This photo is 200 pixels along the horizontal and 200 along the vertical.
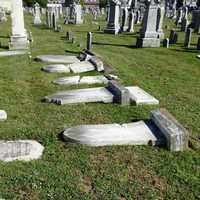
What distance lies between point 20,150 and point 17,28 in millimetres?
9755

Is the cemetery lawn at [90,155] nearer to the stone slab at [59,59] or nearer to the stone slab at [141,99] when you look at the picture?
the stone slab at [141,99]

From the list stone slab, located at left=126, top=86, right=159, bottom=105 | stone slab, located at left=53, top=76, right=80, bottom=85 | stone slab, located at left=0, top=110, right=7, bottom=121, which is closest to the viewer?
stone slab, located at left=0, top=110, right=7, bottom=121

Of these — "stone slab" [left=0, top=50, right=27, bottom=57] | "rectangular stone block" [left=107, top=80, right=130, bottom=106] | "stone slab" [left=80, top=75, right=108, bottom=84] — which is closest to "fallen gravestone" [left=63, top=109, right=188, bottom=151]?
"rectangular stone block" [left=107, top=80, right=130, bottom=106]

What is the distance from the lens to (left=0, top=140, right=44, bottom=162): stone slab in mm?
4082

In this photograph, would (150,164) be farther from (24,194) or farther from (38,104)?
(38,104)

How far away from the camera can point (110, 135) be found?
4648 millimetres

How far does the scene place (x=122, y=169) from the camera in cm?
400

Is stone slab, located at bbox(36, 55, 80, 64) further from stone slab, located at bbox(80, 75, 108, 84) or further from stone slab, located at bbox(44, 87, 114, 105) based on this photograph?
stone slab, located at bbox(44, 87, 114, 105)

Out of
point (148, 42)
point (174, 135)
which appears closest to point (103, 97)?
point (174, 135)

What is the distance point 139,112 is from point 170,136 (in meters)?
1.60

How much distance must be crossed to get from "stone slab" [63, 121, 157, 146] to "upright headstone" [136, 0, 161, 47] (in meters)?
10.9

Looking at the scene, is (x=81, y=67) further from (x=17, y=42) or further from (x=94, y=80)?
(x=17, y=42)

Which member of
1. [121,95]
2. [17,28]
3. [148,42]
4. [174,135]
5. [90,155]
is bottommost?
[90,155]

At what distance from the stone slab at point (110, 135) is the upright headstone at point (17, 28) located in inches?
355
